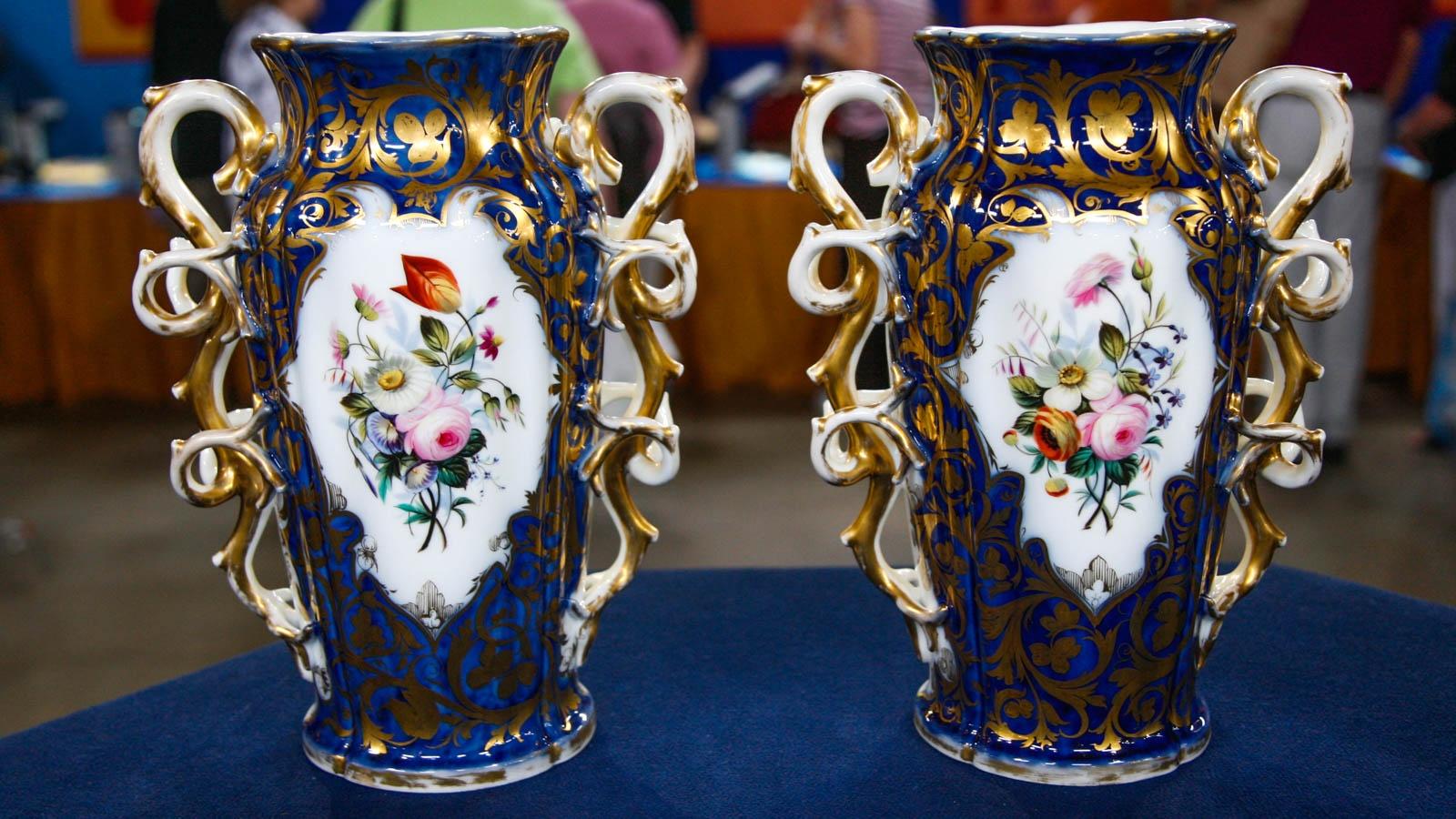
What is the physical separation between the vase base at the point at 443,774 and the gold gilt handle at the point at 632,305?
0.20 feet

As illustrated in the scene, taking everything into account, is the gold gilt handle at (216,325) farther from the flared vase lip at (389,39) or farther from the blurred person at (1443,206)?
the blurred person at (1443,206)

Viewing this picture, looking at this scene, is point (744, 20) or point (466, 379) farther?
point (744, 20)

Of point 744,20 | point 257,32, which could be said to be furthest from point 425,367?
point 744,20

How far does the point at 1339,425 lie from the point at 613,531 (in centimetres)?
130

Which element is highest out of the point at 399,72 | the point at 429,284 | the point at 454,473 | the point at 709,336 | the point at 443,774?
the point at 399,72

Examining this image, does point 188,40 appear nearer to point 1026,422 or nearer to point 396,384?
point 396,384

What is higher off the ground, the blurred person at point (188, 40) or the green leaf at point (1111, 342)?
the blurred person at point (188, 40)

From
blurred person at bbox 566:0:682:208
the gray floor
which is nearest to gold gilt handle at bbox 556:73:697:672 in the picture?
the gray floor

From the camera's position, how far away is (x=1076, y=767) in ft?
2.93

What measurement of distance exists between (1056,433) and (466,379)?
12.6 inches

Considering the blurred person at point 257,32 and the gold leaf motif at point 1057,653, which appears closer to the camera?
the gold leaf motif at point 1057,653

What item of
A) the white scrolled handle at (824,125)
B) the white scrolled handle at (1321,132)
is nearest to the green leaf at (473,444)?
the white scrolled handle at (824,125)

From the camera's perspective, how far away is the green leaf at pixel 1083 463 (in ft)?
2.77

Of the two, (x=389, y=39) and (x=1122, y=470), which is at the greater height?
(x=389, y=39)
